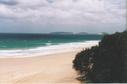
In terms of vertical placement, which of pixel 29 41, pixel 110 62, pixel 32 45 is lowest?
pixel 29 41

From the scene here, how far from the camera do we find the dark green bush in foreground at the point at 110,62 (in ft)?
32.8

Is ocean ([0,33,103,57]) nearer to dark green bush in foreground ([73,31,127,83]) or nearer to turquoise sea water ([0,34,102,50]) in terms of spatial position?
turquoise sea water ([0,34,102,50])

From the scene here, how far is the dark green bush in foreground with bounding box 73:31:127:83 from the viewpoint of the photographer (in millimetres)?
9984

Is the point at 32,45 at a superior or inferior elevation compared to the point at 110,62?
inferior

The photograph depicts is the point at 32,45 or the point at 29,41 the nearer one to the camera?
the point at 32,45

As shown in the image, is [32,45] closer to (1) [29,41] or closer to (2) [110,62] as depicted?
(1) [29,41]

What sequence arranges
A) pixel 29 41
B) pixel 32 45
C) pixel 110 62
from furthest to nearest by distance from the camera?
pixel 29 41
pixel 32 45
pixel 110 62

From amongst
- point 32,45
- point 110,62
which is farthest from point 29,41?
point 110,62

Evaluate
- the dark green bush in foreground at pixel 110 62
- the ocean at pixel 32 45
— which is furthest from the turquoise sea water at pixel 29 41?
the dark green bush in foreground at pixel 110 62

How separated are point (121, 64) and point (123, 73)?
387 mm

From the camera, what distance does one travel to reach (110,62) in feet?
34.3

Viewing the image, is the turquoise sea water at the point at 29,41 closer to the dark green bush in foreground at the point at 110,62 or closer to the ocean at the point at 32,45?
the ocean at the point at 32,45

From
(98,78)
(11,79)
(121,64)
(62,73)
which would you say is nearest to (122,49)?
(121,64)

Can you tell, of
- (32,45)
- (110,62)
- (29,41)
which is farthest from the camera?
(29,41)
